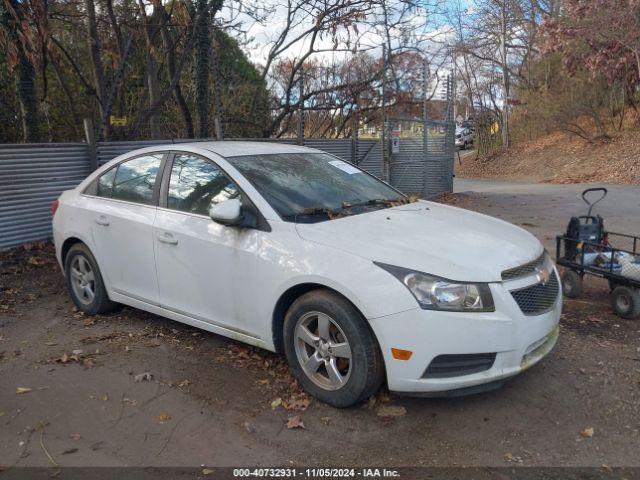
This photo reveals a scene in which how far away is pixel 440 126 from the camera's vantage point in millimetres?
14719

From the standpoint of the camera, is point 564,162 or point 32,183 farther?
point 564,162

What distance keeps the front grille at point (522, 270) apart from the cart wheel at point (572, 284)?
2.09 meters

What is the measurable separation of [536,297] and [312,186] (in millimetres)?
1802

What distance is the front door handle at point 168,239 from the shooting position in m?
4.26

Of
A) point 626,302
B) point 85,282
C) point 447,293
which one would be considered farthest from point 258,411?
point 626,302

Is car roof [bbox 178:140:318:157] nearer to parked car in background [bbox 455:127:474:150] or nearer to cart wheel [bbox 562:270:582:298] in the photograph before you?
cart wheel [bbox 562:270:582:298]

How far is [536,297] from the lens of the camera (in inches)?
138

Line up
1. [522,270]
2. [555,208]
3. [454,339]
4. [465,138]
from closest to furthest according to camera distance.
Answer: [454,339], [522,270], [555,208], [465,138]

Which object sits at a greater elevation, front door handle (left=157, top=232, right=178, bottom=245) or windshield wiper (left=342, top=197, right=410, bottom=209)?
windshield wiper (left=342, top=197, right=410, bottom=209)

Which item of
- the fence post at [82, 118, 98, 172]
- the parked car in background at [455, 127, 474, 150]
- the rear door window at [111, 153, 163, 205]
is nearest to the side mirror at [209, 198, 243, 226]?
the rear door window at [111, 153, 163, 205]

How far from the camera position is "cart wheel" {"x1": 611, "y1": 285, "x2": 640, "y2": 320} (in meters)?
4.92

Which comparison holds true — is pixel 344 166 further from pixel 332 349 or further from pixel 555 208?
pixel 555 208

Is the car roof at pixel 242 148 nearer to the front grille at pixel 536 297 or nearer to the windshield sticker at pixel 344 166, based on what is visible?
the windshield sticker at pixel 344 166

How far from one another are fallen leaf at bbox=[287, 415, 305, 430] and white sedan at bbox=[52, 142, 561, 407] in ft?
0.76
